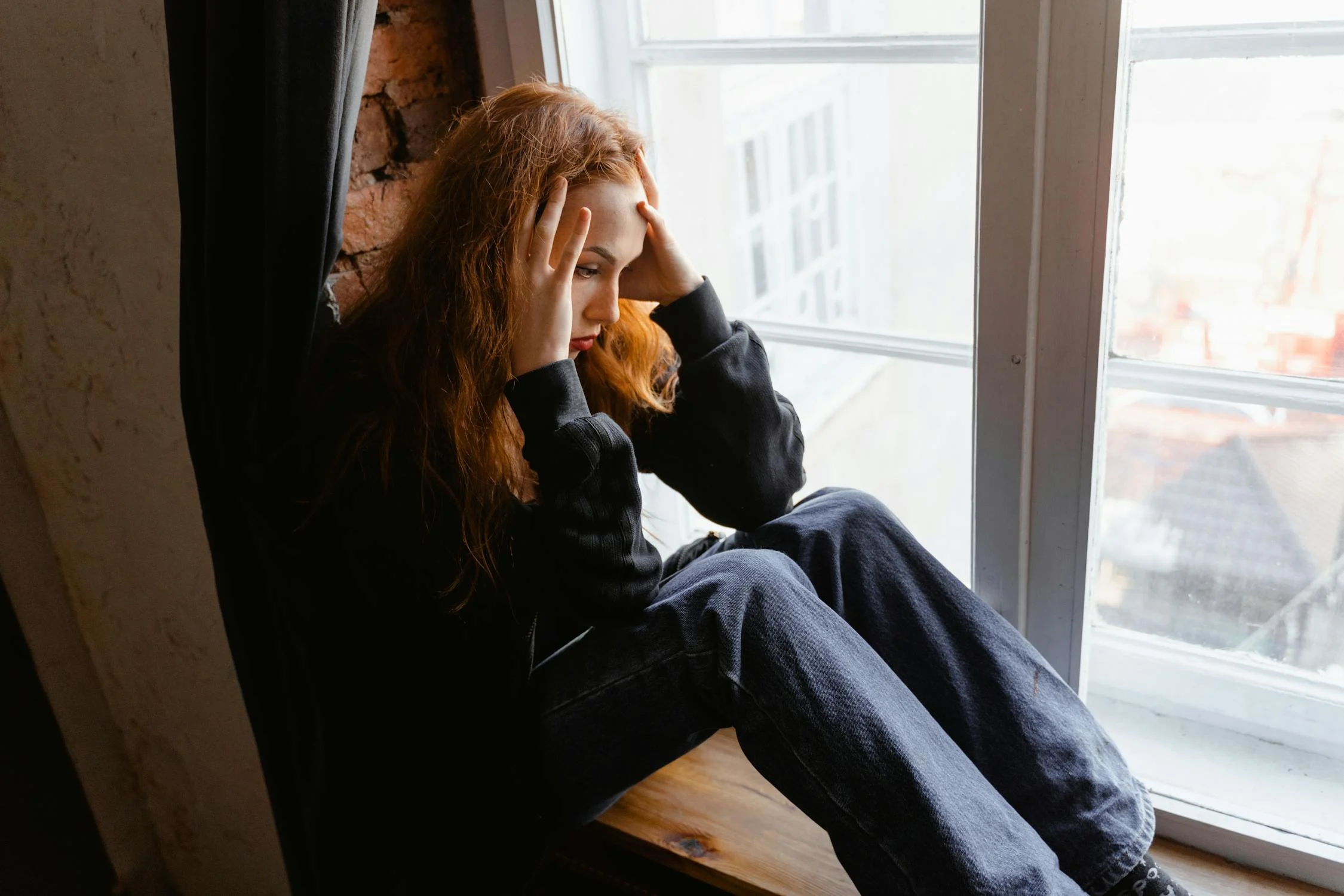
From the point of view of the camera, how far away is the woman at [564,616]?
1104mm

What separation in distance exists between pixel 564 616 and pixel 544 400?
9.6 inches

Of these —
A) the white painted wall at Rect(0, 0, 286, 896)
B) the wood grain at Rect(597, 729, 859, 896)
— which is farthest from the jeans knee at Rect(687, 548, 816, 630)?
the white painted wall at Rect(0, 0, 286, 896)

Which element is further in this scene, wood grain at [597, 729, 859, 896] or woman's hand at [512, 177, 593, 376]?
wood grain at [597, 729, 859, 896]

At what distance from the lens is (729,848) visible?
1451mm

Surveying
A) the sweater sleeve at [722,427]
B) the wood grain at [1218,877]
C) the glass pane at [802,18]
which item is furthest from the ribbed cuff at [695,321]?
the wood grain at [1218,877]

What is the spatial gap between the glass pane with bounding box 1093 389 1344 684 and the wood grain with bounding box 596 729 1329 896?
274mm

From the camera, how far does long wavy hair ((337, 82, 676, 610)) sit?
116 centimetres

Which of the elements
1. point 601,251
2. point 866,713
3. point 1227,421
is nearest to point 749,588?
point 866,713

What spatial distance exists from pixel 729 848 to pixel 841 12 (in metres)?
1.06

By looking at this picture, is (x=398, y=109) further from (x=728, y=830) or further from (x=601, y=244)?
(x=728, y=830)

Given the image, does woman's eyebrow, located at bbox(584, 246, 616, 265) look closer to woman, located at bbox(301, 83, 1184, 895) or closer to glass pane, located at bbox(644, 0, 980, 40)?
woman, located at bbox(301, 83, 1184, 895)

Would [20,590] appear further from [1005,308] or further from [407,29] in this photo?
[1005,308]

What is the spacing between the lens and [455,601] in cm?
118

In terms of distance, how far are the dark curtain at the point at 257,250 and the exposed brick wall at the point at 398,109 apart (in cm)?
28
